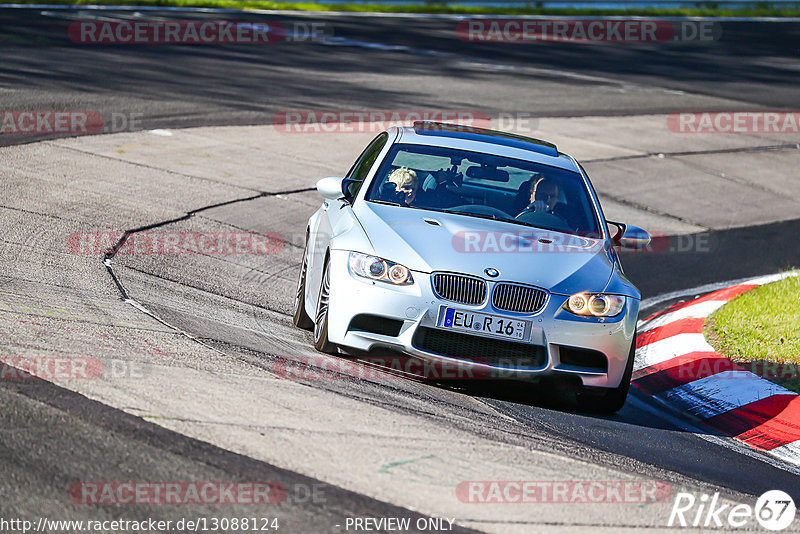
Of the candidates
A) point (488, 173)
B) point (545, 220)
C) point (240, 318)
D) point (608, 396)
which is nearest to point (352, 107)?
point (488, 173)

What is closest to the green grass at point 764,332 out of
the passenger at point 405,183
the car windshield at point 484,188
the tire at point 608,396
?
the tire at point 608,396

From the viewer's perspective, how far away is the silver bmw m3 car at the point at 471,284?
6.25 meters

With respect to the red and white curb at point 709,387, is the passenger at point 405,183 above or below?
above

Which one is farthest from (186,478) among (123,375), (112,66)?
(112,66)

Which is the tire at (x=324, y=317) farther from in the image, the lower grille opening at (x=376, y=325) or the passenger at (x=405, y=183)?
the passenger at (x=405, y=183)

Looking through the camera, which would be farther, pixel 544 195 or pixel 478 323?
pixel 544 195

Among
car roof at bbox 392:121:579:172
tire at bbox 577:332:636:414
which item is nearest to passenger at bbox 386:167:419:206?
car roof at bbox 392:121:579:172

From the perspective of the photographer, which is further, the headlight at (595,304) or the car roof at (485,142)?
the car roof at (485,142)

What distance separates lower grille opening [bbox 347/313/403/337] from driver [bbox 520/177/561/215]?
171 cm

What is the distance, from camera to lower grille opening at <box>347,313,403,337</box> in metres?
6.29

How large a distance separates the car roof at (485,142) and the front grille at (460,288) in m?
1.85

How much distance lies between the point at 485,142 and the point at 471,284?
2.14m

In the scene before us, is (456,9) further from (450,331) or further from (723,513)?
(723,513)

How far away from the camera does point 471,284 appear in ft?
20.6
